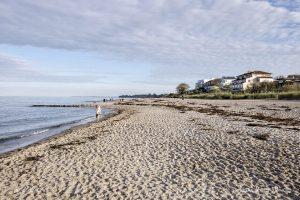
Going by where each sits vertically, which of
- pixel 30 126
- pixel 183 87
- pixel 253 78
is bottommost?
pixel 30 126

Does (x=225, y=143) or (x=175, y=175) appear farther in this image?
(x=225, y=143)

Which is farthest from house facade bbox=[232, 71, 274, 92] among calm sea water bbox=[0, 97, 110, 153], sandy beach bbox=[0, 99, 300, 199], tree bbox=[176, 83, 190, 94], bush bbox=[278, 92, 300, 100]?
sandy beach bbox=[0, 99, 300, 199]

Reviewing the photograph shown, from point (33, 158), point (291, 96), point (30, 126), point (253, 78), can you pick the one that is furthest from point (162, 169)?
point (253, 78)

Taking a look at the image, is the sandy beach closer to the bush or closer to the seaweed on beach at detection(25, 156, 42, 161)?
the seaweed on beach at detection(25, 156, 42, 161)

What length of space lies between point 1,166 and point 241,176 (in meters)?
10.9

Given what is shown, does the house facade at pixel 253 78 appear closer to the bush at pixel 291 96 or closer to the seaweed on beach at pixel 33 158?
the bush at pixel 291 96

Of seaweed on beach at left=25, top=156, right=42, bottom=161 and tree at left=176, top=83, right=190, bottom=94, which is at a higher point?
tree at left=176, top=83, right=190, bottom=94

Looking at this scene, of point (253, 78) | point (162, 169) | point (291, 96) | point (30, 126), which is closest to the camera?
point (162, 169)

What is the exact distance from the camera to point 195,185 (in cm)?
1097

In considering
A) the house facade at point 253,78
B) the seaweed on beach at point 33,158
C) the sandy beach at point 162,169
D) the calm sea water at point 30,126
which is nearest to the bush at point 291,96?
the calm sea water at point 30,126

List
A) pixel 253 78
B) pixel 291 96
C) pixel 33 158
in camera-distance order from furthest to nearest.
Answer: pixel 253 78 < pixel 291 96 < pixel 33 158

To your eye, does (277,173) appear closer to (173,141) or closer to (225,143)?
(225,143)

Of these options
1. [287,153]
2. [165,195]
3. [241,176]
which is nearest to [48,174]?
[165,195]

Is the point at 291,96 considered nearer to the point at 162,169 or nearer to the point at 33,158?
the point at 162,169
